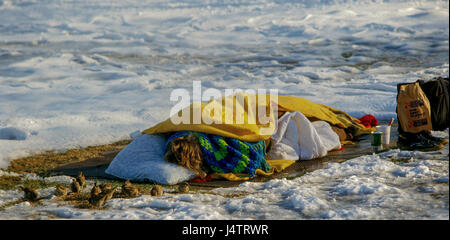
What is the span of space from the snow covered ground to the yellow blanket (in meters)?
0.69

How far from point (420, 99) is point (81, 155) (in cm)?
375

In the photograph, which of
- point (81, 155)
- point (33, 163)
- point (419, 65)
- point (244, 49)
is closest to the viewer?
point (33, 163)

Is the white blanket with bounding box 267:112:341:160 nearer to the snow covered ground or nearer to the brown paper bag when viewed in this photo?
the snow covered ground

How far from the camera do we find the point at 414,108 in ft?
18.0

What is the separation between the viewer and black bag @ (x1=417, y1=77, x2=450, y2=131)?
5.53 m

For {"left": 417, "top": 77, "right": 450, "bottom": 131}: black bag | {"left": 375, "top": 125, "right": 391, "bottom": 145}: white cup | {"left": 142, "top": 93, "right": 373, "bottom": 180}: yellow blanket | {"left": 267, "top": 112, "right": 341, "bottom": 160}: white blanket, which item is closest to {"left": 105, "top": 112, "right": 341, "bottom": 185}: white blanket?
{"left": 267, "top": 112, "right": 341, "bottom": 160}: white blanket

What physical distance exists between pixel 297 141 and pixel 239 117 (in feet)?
2.33

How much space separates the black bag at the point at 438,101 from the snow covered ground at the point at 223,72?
701mm

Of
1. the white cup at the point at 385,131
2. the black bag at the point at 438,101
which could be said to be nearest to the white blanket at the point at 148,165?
the white cup at the point at 385,131

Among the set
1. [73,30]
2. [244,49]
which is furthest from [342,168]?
[73,30]

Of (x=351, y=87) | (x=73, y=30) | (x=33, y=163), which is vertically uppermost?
(x=73, y=30)

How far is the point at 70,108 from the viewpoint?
346 inches

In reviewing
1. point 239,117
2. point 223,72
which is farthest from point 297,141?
point 223,72
